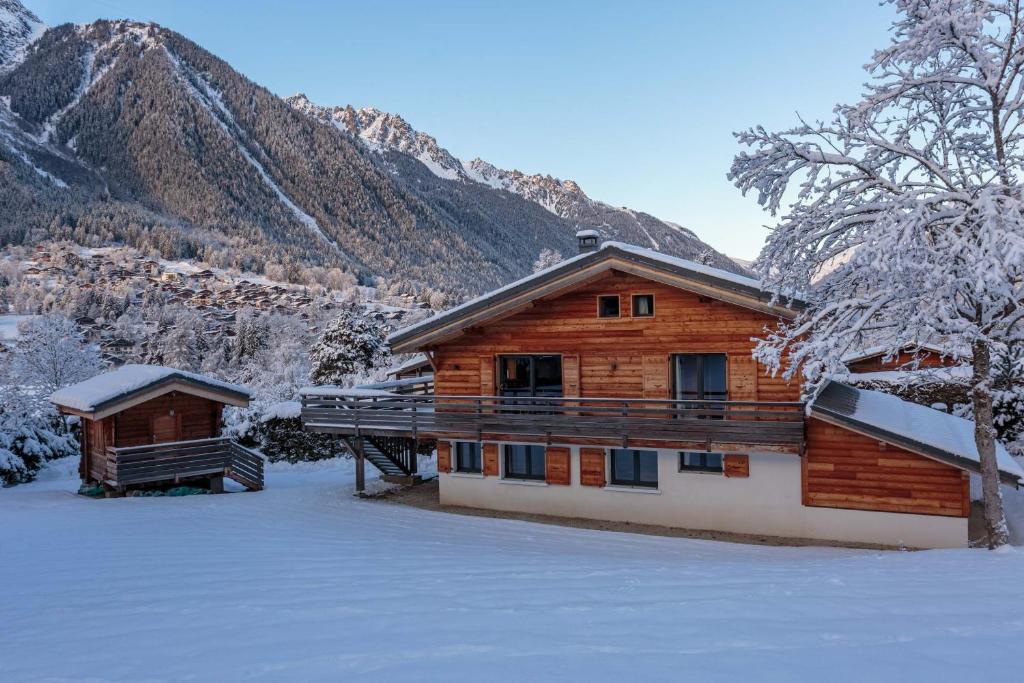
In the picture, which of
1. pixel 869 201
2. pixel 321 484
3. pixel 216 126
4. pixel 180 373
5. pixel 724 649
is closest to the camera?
pixel 724 649

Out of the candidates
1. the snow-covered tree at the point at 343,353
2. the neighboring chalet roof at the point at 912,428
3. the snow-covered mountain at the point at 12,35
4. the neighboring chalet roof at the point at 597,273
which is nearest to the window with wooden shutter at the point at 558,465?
the neighboring chalet roof at the point at 597,273

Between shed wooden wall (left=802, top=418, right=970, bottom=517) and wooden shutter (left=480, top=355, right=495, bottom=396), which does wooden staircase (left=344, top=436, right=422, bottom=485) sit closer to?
wooden shutter (left=480, top=355, right=495, bottom=396)

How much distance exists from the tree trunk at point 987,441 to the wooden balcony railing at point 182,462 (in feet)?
62.6

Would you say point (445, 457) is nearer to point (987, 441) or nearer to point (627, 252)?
point (627, 252)

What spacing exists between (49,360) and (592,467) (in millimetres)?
30397

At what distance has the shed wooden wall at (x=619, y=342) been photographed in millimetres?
15461

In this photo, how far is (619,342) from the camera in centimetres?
1669

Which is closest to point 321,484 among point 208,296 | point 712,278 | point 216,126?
point 712,278

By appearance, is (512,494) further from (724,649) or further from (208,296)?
(208,296)

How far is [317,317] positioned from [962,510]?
224 feet

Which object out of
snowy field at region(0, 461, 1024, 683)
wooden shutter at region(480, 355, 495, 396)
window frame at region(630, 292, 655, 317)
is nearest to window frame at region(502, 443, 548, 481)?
wooden shutter at region(480, 355, 495, 396)

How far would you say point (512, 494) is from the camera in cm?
1794

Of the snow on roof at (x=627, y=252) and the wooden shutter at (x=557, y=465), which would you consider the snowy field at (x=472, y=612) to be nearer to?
the wooden shutter at (x=557, y=465)

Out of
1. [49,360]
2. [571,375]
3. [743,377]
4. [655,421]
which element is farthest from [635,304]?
[49,360]
